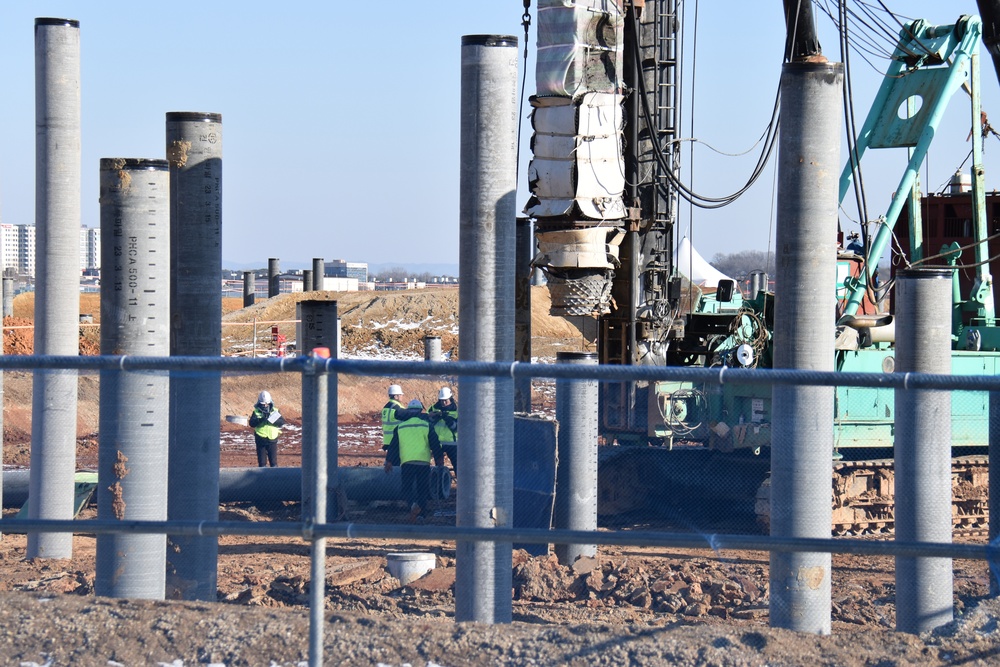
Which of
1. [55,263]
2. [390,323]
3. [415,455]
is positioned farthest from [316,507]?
[390,323]

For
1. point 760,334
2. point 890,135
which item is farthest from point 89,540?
point 890,135

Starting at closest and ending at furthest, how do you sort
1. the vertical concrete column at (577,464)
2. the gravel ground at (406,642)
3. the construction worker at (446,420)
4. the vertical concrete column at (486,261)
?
1. the gravel ground at (406,642)
2. the vertical concrete column at (486,261)
3. the vertical concrete column at (577,464)
4. the construction worker at (446,420)

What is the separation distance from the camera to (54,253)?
32.6ft

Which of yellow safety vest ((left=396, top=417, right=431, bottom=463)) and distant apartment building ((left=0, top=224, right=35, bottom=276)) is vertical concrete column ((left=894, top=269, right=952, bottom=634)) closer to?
yellow safety vest ((left=396, top=417, right=431, bottom=463))

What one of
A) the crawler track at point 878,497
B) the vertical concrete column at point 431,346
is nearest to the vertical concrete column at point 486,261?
the crawler track at point 878,497

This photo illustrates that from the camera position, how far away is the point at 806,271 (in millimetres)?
7242

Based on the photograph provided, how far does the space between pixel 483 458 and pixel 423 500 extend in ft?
6.77

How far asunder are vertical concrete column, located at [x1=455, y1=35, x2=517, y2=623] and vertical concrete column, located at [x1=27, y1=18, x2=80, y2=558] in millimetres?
3664

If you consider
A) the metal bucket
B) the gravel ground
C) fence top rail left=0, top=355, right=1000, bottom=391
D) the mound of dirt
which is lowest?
the metal bucket

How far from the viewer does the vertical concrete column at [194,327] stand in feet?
24.6

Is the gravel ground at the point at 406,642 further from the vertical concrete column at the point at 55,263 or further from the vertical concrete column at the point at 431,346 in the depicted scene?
the vertical concrete column at the point at 431,346

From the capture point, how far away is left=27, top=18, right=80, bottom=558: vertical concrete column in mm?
9648

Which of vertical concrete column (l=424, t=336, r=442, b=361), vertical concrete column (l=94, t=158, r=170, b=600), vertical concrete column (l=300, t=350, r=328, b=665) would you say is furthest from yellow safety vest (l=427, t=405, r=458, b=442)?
vertical concrete column (l=424, t=336, r=442, b=361)

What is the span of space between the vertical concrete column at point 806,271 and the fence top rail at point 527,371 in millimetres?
2290
